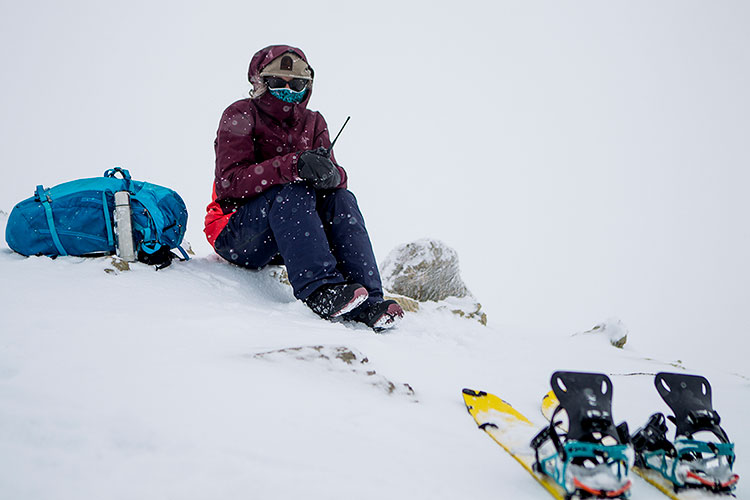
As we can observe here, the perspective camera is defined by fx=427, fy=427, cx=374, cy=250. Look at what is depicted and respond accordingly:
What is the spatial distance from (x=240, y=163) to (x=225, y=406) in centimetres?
243

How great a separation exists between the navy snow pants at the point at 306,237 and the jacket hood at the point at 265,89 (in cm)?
78

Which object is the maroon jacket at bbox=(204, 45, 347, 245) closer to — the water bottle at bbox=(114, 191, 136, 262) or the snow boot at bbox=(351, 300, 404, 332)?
the water bottle at bbox=(114, 191, 136, 262)

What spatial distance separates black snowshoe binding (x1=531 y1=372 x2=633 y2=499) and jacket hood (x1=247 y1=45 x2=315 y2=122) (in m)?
3.05

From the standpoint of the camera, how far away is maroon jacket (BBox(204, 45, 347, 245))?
3.15 metres

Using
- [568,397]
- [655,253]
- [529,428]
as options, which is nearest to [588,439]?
[568,397]

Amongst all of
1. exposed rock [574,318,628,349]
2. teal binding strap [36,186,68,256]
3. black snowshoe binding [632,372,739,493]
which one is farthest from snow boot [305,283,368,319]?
exposed rock [574,318,628,349]

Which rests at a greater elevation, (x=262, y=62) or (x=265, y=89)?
(x=262, y=62)

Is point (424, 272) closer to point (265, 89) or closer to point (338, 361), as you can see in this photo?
point (265, 89)

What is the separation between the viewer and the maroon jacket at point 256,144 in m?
3.15

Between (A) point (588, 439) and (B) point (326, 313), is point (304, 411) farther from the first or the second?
(B) point (326, 313)

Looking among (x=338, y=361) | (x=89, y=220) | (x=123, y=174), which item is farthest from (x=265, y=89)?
(x=338, y=361)

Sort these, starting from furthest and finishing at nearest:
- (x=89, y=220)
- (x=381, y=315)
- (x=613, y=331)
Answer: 1. (x=613, y=331)
2. (x=89, y=220)
3. (x=381, y=315)

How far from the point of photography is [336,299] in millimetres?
2838

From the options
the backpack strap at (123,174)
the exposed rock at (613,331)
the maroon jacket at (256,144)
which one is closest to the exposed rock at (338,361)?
the maroon jacket at (256,144)
